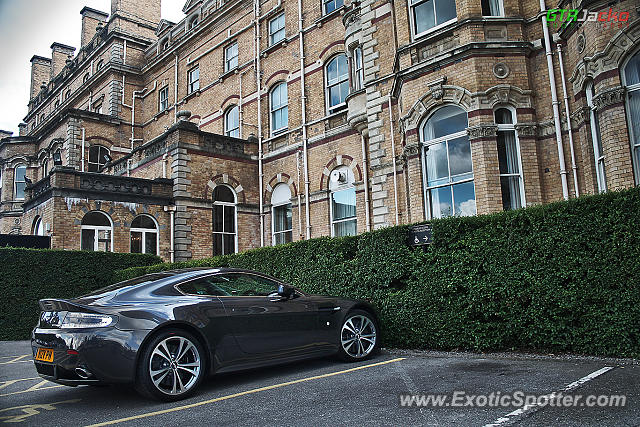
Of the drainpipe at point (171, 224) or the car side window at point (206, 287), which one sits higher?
the drainpipe at point (171, 224)

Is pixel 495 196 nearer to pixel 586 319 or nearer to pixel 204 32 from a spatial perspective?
pixel 586 319

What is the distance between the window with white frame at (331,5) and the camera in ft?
61.4

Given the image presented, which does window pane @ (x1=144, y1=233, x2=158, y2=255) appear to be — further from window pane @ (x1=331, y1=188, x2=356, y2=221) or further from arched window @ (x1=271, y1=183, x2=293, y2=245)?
window pane @ (x1=331, y1=188, x2=356, y2=221)

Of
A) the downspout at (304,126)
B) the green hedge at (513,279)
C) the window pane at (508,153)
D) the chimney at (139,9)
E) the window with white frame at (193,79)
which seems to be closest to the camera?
the green hedge at (513,279)

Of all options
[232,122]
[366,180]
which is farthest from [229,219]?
[366,180]

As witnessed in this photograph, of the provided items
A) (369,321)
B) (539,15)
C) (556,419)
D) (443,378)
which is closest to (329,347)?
(369,321)

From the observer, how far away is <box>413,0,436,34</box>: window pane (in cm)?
1248

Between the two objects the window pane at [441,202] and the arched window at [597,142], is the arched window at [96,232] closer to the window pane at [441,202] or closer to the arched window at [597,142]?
the window pane at [441,202]

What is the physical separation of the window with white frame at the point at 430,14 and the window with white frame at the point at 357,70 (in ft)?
14.0

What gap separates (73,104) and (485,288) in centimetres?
3415

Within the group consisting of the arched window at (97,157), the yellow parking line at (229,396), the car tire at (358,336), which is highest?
the arched window at (97,157)

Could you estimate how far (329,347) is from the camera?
6.53 metres

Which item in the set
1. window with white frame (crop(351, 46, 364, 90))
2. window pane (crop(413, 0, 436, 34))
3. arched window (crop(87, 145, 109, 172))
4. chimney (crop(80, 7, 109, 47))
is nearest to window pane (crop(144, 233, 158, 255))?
window with white frame (crop(351, 46, 364, 90))

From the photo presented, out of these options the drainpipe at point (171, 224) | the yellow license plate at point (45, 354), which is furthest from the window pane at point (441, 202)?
the drainpipe at point (171, 224)
